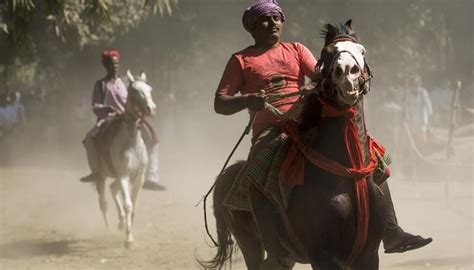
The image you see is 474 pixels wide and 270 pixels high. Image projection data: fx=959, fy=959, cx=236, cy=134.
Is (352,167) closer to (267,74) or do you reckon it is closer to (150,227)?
(267,74)

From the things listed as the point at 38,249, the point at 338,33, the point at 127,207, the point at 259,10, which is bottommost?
the point at 38,249

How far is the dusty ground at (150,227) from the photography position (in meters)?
12.0

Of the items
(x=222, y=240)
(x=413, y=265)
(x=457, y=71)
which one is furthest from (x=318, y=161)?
(x=457, y=71)

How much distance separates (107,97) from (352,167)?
9.57 metres

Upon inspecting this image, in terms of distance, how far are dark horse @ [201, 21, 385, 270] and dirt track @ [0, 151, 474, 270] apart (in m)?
3.96

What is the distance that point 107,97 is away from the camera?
48.8 feet

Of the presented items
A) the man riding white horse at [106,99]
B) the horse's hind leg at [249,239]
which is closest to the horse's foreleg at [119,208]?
the man riding white horse at [106,99]

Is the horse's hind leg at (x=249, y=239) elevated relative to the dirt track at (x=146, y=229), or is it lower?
elevated

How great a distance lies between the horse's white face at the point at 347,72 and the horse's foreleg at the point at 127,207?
8.10 meters

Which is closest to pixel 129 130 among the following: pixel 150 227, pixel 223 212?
pixel 150 227

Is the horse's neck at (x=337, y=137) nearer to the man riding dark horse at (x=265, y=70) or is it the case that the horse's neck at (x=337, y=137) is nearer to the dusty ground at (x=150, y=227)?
the man riding dark horse at (x=265, y=70)

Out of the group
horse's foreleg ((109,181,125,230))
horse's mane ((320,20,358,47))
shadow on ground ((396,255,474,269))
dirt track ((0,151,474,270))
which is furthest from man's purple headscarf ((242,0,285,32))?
horse's foreleg ((109,181,125,230))

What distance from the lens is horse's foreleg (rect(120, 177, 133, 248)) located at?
13.2 metres

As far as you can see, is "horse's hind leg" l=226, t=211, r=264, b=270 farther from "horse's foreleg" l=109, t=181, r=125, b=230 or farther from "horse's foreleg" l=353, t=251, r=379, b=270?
"horse's foreleg" l=109, t=181, r=125, b=230
